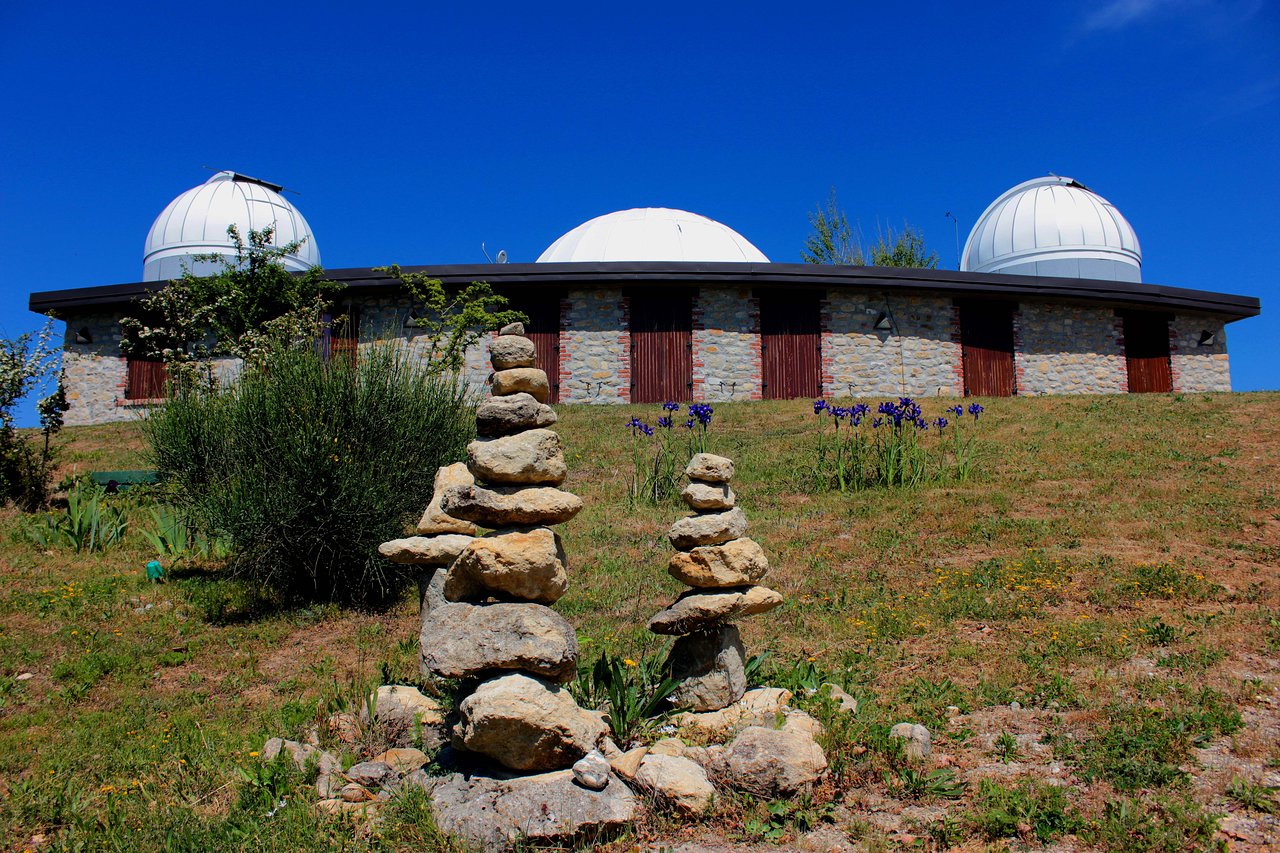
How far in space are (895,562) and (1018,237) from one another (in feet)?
62.9

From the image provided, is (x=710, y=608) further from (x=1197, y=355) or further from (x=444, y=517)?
(x=1197, y=355)

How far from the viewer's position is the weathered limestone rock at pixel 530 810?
407 cm

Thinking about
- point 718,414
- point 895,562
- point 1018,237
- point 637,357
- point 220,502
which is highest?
point 1018,237

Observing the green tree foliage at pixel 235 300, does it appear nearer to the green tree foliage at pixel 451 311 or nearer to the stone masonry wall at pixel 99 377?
the green tree foliage at pixel 451 311

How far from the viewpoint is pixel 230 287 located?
1564cm

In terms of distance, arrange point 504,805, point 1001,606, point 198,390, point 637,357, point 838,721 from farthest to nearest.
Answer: point 637,357, point 198,390, point 1001,606, point 838,721, point 504,805

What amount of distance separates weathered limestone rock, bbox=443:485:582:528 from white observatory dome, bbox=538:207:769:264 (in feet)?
57.3

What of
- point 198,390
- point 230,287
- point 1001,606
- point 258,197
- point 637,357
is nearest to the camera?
point 1001,606

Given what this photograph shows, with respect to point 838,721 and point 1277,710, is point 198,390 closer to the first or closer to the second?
point 838,721

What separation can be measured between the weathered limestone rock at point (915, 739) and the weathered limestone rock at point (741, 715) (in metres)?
0.63

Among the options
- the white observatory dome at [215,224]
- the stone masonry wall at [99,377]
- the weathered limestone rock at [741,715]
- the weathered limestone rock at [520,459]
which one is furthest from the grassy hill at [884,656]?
the white observatory dome at [215,224]

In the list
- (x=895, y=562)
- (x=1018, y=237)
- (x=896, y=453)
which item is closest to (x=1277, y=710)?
(x=895, y=562)

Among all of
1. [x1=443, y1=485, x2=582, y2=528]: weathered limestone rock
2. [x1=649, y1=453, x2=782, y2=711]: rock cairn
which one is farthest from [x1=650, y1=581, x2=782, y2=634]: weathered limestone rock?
[x1=443, y1=485, x2=582, y2=528]: weathered limestone rock

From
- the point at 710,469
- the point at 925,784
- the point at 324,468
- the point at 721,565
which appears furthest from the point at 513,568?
the point at 324,468
